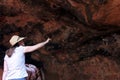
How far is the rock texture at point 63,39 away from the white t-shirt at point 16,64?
156 centimetres

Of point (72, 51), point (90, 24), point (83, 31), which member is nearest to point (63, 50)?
point (72, 51)

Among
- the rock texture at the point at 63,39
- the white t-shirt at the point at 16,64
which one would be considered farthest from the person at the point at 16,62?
the rock texture at the point at 63,39

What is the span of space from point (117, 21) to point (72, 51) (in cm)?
160

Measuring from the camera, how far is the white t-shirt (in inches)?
213

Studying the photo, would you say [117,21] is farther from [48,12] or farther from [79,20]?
[48,12]

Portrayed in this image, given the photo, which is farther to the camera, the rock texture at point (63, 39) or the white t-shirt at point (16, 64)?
the rock texture at point (63, 39)

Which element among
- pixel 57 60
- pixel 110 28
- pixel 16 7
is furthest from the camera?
pixel 57 60

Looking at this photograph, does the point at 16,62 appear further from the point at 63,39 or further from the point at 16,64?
the point at 63,39

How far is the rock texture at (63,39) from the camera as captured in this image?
7191mm

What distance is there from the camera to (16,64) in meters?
5.42

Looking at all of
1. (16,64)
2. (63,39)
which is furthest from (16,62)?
(63,39)

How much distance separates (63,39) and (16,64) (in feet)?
7.46

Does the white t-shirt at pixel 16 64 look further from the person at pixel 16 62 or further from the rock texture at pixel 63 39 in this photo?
the rock texture at pixel 63 39

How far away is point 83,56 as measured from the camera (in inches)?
301
